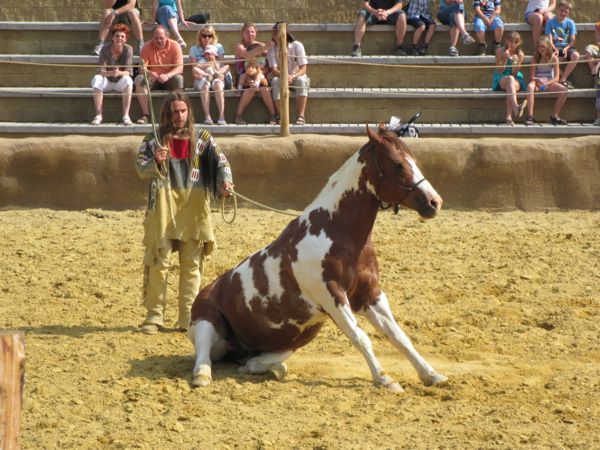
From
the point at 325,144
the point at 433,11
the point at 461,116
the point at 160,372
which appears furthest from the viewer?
the point at 433,11

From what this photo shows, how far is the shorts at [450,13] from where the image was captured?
1602 centimetres

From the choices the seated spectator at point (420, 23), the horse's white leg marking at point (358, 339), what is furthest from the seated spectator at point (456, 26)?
the horse's white leg marking at point (358, 339)

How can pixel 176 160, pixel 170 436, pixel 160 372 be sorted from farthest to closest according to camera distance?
pixel 176 160, pixel 160 372, pixel 170 436

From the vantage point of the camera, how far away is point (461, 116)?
50.0 ft

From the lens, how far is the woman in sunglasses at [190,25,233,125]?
568 inches

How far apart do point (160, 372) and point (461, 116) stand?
8423mm

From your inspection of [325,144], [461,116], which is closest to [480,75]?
[461,116]

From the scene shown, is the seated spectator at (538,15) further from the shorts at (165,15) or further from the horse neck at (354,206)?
the horse neck at (354,206)

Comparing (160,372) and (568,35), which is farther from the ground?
(568,35)

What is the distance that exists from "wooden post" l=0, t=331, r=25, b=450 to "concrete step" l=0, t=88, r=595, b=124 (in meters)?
10.8

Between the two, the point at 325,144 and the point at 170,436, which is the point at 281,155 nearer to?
the point at 325,144

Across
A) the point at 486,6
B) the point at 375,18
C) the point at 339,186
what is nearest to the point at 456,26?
the point at 486,6

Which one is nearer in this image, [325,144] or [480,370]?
[480,370]

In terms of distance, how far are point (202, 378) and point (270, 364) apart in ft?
1.64
